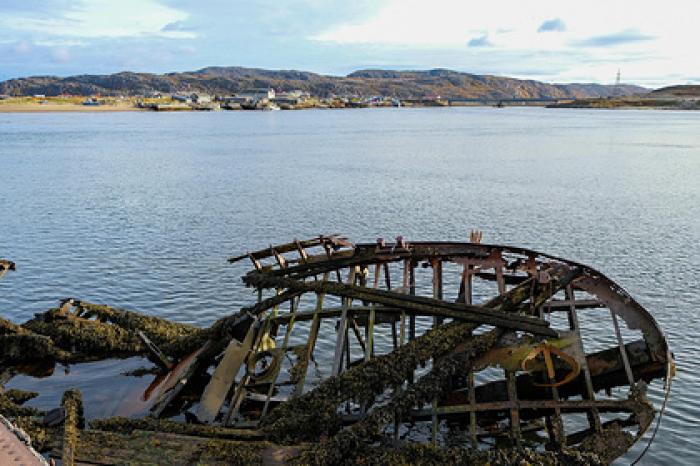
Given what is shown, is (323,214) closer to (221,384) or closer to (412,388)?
(221,384)

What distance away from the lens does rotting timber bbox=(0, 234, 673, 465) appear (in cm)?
1138

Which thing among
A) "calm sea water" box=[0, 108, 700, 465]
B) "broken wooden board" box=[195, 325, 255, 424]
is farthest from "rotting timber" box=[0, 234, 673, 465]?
"calm sea water" box=[0, 108, 700, 465]

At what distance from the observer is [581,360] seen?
39.8 ft

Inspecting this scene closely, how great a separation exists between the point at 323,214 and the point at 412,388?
96.7 feet

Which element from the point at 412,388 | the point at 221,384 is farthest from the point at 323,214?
the point at 412,388

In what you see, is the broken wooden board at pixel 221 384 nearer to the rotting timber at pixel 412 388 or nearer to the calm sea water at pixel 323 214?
the rotting timber at pixel 412 388

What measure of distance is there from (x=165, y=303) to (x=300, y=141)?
81114 millimetres

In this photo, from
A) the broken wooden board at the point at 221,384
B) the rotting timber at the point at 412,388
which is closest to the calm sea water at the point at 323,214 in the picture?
the rotting timber at the point at 412,388

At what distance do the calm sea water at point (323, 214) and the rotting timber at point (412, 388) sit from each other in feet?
9.09

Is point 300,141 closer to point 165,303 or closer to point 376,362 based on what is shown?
point 165,303

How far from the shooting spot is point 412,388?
12.0 metres

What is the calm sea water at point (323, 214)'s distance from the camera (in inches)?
968

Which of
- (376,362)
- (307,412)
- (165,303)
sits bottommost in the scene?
(165,303)

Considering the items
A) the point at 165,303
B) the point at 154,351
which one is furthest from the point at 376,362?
the point at 165,303
